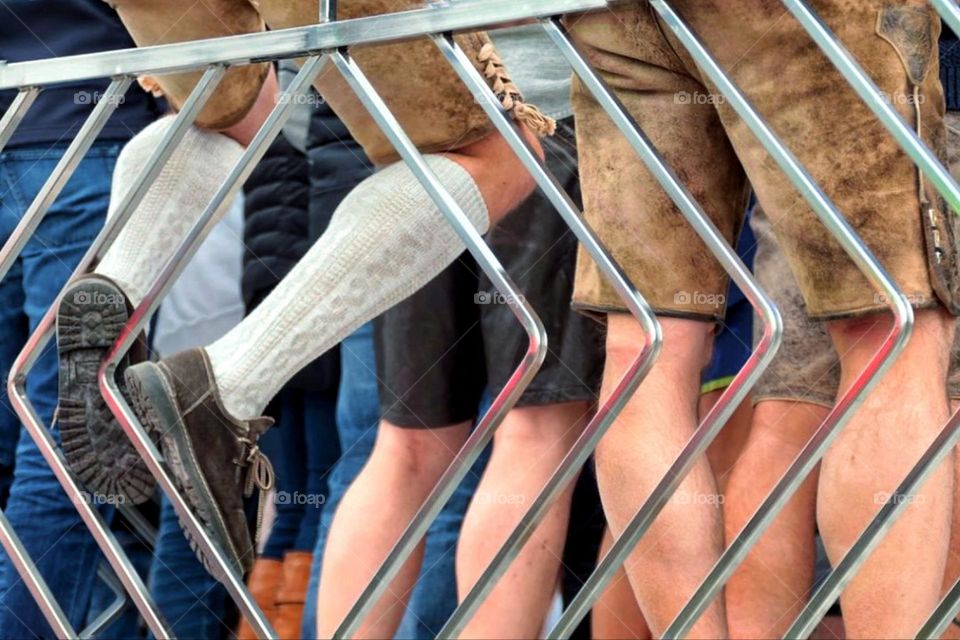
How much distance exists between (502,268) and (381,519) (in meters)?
0.65

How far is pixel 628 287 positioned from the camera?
133cm

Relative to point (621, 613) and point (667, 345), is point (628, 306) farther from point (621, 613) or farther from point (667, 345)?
point (621, 613)

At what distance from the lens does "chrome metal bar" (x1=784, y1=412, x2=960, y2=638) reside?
122 cm

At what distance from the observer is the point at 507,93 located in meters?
1.45

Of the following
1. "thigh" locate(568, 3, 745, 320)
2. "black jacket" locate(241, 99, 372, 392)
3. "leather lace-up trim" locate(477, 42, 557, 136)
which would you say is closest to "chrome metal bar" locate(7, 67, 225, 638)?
"leather lace-up trim" locate(477, 42, 557, 136)

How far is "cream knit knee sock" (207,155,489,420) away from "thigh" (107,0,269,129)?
0.27m

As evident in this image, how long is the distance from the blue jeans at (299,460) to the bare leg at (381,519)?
1.10ft

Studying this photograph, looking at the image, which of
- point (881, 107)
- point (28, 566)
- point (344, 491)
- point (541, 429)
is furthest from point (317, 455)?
point (881, 107)

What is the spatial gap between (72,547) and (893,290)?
126 centimetres

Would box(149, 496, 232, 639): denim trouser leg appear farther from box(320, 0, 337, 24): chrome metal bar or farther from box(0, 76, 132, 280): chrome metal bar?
box(320, 0, 337, 24): chrome metal bar

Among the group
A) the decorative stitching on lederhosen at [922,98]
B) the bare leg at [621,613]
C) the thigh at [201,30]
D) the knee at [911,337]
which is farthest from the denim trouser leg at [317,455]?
the decorative stitching on lederhosen at [922,98]

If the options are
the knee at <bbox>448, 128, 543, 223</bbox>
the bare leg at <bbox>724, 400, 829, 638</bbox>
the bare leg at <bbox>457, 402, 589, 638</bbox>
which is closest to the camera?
the knee at <bbox>448, 128, 543, 223</bbox>

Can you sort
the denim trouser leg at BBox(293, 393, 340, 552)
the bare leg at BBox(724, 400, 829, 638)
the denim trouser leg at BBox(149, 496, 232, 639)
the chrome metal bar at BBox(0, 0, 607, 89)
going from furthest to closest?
the denim trouser leg at BBox(293, 393, 340, 552) → the denim trouser leg at BBox(149, 496, 232, 639) → the bare leg at BBox(724, 400, 829, 638) → the chrome metal bar at BBox(0, 0, 607, 89)

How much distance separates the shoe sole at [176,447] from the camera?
4.84 ft
